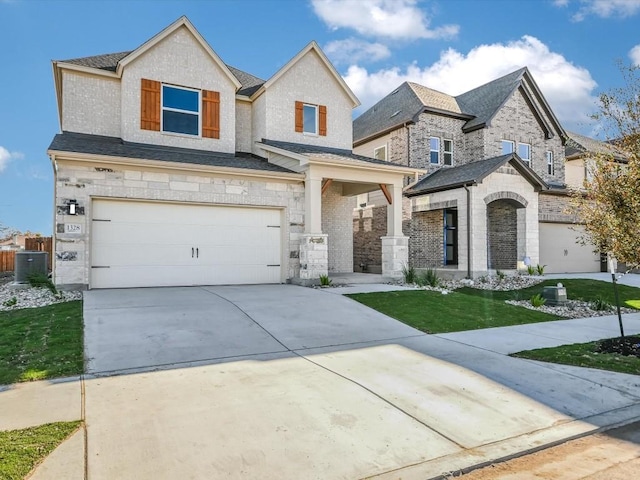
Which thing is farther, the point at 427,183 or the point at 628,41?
the point at 427,183

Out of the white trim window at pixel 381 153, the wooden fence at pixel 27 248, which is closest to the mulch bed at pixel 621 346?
the white trim window at pixel 381 153

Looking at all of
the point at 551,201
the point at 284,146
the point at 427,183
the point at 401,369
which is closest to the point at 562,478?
the point at 401,369

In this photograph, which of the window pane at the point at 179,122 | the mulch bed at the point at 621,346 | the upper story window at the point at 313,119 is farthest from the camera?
the upper story window at the point at 313,119

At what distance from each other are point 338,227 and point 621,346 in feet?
33.8

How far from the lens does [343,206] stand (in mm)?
16219

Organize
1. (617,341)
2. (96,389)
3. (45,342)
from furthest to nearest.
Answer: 1. (617,341)
2. (45,342)
3. (96,389)

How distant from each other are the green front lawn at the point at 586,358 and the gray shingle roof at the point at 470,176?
31.1 ft

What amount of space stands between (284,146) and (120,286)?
712cm

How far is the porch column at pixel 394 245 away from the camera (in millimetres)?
13688

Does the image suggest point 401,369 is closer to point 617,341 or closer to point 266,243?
point 617,341

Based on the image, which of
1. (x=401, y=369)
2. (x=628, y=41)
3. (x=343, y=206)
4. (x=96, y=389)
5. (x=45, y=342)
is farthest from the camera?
(x=343, y=206)

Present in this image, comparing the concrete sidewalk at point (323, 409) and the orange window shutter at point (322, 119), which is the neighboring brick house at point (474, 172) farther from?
the concrete sidewalk at point (323, 409)

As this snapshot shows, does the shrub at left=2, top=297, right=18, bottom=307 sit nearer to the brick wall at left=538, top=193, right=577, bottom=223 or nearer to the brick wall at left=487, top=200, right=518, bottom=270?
the brick wall at left=487, top=200, right=518, bottom=270

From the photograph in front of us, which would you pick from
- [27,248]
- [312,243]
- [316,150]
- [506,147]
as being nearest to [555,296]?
[312,243]
